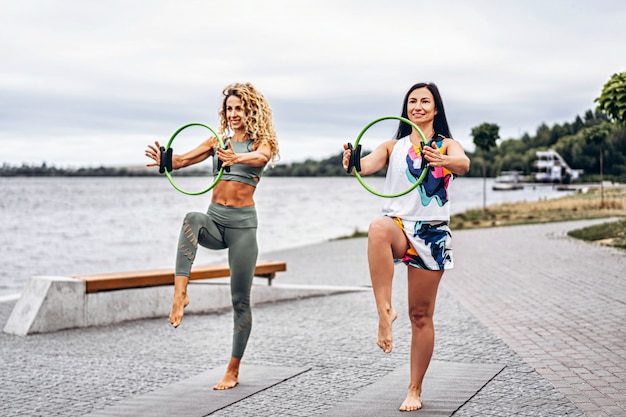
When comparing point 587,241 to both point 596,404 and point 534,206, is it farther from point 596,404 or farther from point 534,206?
point 534,206

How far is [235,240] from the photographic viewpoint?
6215 millimetres

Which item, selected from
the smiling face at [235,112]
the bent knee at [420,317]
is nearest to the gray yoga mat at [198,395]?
the bent knee at [420,317]

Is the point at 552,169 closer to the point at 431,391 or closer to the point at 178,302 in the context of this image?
the point at 431,391

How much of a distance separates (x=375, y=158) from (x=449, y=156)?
0.55 metres

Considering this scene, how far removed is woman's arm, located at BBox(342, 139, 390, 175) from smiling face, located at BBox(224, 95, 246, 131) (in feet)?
3.92

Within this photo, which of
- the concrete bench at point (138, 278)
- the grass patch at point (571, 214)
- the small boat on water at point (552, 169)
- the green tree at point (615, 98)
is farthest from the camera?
the small boat on water at point (552, 169)

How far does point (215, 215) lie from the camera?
620cm

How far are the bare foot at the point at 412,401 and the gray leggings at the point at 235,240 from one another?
4.77 feet

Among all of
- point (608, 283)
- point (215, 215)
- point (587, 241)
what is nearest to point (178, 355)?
point (215, 215)

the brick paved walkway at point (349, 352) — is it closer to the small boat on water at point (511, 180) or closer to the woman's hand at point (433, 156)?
the woman's hand at point (433, 156)

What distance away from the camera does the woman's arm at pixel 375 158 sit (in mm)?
5273

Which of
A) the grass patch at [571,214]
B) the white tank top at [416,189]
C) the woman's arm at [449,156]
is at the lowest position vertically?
the grass patch at [571,214]

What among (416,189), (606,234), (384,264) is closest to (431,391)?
(384,264)

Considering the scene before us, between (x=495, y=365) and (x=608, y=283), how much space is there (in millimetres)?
6233
